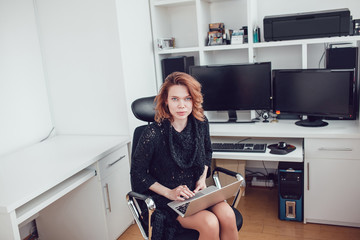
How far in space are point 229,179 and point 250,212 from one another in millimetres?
334

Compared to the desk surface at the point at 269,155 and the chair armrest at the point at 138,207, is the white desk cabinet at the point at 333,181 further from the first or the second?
the chair armrest at the point at 138,207

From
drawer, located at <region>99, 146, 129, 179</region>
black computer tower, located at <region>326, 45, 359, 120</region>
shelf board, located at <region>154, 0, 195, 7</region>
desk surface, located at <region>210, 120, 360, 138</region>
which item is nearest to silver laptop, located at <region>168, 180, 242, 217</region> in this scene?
drawer, located at <region>99, 146, 129, 179</region>

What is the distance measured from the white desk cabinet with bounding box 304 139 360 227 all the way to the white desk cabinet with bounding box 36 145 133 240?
136 centimetres

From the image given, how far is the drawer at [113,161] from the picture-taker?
2.48m

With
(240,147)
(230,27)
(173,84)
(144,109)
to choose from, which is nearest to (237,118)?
(240,147)

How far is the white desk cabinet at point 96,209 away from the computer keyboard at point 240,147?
705 millimetres

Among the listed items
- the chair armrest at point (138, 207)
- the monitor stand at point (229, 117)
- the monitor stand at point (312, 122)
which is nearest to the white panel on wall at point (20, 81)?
the chair armrest at point (138, 207)

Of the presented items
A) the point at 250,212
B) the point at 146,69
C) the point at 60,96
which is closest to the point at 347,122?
the point at 250,212

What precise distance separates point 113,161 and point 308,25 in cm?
176

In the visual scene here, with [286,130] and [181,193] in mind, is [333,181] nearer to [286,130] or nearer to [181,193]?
[286,130]

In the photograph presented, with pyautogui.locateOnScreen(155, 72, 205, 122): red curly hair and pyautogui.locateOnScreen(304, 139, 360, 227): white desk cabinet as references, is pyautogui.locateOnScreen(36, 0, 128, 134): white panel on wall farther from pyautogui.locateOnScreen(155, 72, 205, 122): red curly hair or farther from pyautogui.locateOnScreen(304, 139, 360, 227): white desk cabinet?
pyautogui.locateOnScreen(304, 139, 360, 227): white desk cabinet

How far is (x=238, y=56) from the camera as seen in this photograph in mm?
3293

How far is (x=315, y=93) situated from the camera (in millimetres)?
2693

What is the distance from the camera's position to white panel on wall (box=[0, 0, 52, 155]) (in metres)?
2.62
